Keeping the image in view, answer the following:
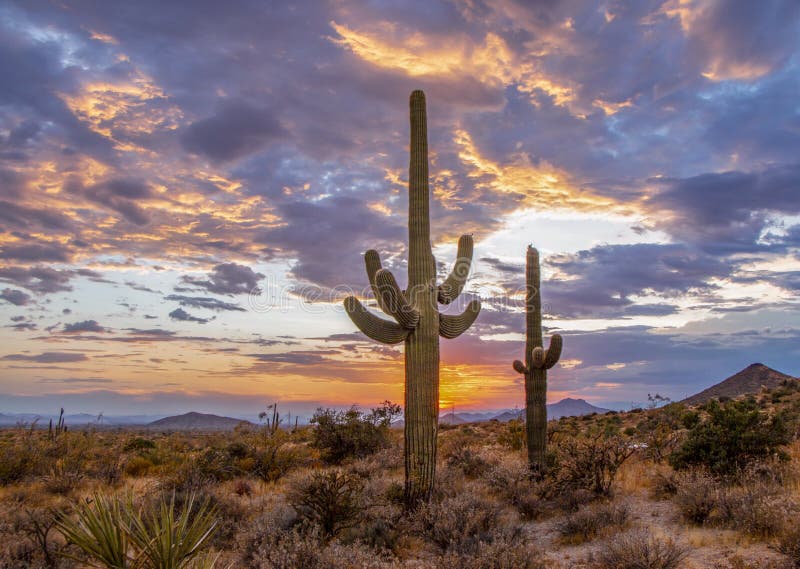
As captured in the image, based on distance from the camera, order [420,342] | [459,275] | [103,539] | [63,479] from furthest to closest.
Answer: [63,479] < [459,275] < [420,342] < [103,539]

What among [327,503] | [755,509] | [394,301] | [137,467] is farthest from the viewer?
[137,467]

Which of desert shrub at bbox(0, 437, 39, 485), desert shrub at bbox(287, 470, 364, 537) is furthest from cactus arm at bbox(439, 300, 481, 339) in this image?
desert shrub at bbox(0, 437, 39, 485)

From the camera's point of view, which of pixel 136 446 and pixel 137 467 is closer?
pixel 137 467

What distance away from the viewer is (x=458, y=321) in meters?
11.5

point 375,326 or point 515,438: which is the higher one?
point 375,326

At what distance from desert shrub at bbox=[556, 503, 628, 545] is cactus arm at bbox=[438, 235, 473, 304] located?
16.4 feet

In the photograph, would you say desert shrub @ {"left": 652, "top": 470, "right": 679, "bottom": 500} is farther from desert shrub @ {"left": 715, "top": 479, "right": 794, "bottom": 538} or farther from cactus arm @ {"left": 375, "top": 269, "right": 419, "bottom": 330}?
cactus arm @ {"left": 375, "top": 269, "right": 419, "bottom": 330}

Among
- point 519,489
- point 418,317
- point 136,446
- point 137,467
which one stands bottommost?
point 136,446

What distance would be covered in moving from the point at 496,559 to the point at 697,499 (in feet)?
15.3

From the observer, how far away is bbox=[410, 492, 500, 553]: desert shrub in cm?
751

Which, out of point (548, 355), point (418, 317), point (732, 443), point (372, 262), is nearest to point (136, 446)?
point (372, 262)

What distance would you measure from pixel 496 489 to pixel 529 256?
247 inches

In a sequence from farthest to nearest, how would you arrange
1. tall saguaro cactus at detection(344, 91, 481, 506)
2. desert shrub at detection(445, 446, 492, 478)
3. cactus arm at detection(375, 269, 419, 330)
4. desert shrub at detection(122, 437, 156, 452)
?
desert shrub at detection(122, 437, 156, 452) → desert shrub at detection(445, 446, 492, 478) → tall saguaro cactus at detection(344, 91, 481, 506) → cactus arm at detection(375, 269, 419, 330)

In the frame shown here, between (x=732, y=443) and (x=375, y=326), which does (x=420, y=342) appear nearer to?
(x=375, y=326)
